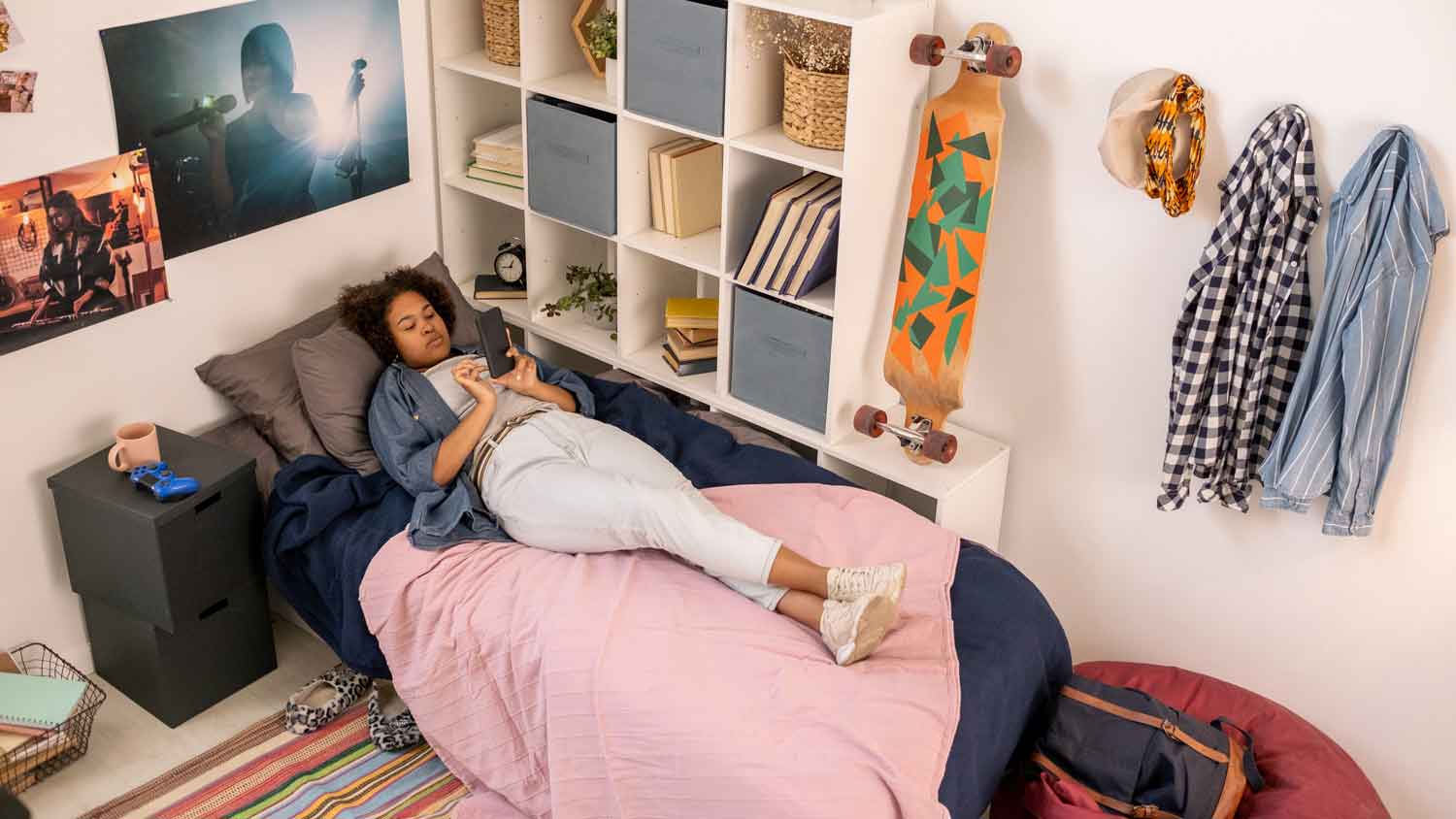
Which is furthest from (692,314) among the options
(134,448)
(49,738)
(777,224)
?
(49,738)

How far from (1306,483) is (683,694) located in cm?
128

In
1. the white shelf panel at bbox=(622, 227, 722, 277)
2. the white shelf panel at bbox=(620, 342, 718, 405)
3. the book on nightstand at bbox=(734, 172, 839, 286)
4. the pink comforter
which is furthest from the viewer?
the white shelf panel at bbox=(620, 342, 718, 405)

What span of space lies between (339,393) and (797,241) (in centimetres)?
112

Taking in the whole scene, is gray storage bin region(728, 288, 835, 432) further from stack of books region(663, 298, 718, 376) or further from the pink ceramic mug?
the pink ceramic mug

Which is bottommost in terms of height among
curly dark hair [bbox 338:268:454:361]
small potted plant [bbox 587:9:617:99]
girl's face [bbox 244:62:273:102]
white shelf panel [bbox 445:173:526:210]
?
curly dark hair [bbox 338:268:454:361]

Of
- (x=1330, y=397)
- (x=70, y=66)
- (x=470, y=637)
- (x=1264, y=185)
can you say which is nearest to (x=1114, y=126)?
(x=1264, y=185)

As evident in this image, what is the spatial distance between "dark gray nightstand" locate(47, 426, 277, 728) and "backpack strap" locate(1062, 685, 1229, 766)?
71.3 inches

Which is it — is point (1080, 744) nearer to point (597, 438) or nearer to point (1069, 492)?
point (1069, 492)

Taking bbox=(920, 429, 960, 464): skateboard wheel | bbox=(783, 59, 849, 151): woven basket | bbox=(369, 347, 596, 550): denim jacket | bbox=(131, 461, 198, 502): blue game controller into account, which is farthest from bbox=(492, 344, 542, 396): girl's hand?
bbox=(920, 429, 960, 464): skateboard wheel

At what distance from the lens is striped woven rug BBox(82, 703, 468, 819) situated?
279 cm

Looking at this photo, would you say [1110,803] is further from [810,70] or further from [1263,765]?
[810,70]

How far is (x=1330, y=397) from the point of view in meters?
2.57

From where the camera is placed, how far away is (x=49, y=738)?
9.13 ft

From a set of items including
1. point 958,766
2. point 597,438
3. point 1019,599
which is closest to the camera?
point 958,766
